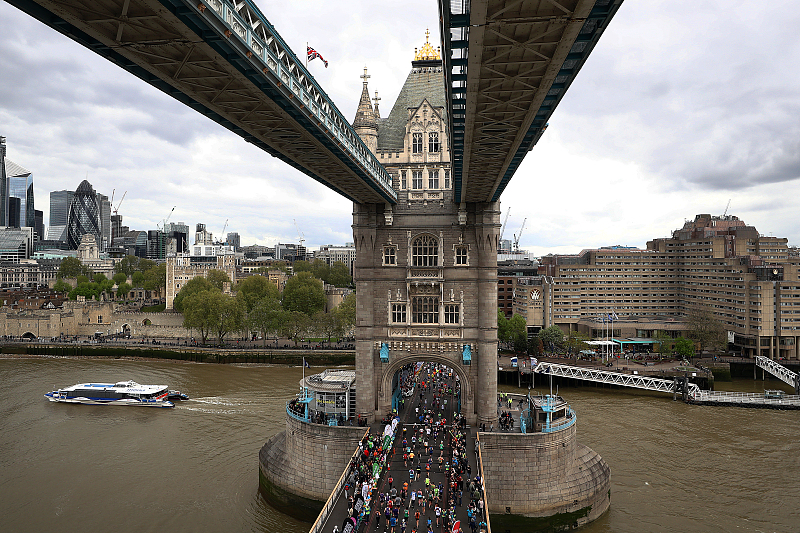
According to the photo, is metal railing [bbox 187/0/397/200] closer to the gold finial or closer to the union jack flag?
the union jack flag

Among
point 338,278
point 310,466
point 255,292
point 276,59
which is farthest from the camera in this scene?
point 338,278

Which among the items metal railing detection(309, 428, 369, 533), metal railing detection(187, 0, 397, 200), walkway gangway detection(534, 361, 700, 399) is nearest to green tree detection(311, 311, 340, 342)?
walkway gangway detection(534, 361, 700, 399)

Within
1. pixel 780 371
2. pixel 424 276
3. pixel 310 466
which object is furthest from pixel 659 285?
pixel 310 466

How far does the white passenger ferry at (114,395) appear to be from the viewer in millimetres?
49188

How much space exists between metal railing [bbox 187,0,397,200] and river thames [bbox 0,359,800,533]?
20.5 m

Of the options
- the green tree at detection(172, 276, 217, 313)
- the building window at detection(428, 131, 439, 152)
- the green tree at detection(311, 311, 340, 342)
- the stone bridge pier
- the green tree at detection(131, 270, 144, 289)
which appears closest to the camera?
the stone bridge pier

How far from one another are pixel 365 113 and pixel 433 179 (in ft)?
20.8

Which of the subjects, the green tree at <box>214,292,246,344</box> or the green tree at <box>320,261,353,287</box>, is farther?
the green tree at <box>320,261,353,287</box>

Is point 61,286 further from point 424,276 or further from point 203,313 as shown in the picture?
point 424,276

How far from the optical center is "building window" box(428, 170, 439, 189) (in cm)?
3416

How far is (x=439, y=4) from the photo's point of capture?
1130 cm

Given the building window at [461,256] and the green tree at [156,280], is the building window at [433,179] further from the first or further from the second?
the green tree at [156,280]

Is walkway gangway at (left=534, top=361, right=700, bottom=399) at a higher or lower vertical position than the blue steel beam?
lower

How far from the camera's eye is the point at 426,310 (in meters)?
33.3
